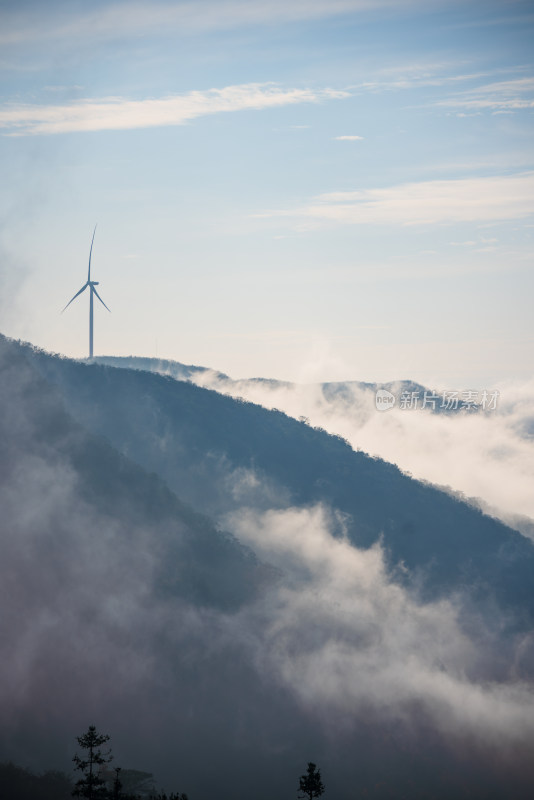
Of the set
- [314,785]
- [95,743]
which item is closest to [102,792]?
[95,743]

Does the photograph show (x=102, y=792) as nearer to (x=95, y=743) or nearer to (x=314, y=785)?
(x=95, y=743)

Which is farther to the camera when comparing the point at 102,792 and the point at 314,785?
the point at 102,792
